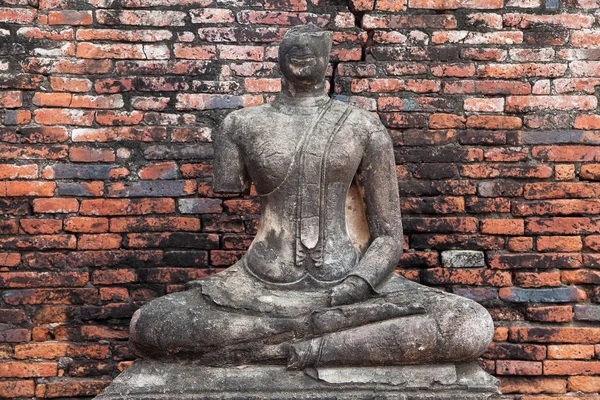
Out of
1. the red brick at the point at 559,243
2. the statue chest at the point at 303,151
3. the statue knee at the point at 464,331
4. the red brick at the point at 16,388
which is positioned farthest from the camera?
the red brick at the point at 559,243

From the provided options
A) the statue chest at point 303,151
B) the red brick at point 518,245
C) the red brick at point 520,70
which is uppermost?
the red brick at point 520,70

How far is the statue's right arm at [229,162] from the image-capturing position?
3895 millimetres

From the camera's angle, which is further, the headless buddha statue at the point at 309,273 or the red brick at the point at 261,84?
the red brick at the point at 261,84

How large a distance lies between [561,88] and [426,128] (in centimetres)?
75

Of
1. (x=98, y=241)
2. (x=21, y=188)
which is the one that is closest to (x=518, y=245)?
(x=98, y=241)

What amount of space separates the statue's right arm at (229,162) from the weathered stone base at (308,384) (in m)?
0.82

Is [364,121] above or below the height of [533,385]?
above

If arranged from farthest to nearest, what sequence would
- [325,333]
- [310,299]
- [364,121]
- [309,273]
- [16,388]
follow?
[16,388]
[364,121]
[309,273]
[310,299]
[325,333]

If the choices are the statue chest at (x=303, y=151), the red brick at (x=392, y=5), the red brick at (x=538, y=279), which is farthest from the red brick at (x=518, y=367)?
the red brick at (x=392, y=5)

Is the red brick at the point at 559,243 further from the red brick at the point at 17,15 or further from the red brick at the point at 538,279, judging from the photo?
the red brick at the point at 17,15

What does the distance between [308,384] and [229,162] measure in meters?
1.03

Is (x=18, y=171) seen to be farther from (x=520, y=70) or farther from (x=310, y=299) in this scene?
(x=520, y=70)

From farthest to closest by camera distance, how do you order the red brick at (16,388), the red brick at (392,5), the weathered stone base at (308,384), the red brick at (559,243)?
the red brick at (392,5)
the red brick at (559,243)
the red brick at (16,388)
the weathered stone base at (308,384)

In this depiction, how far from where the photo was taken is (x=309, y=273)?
376 centimetres
